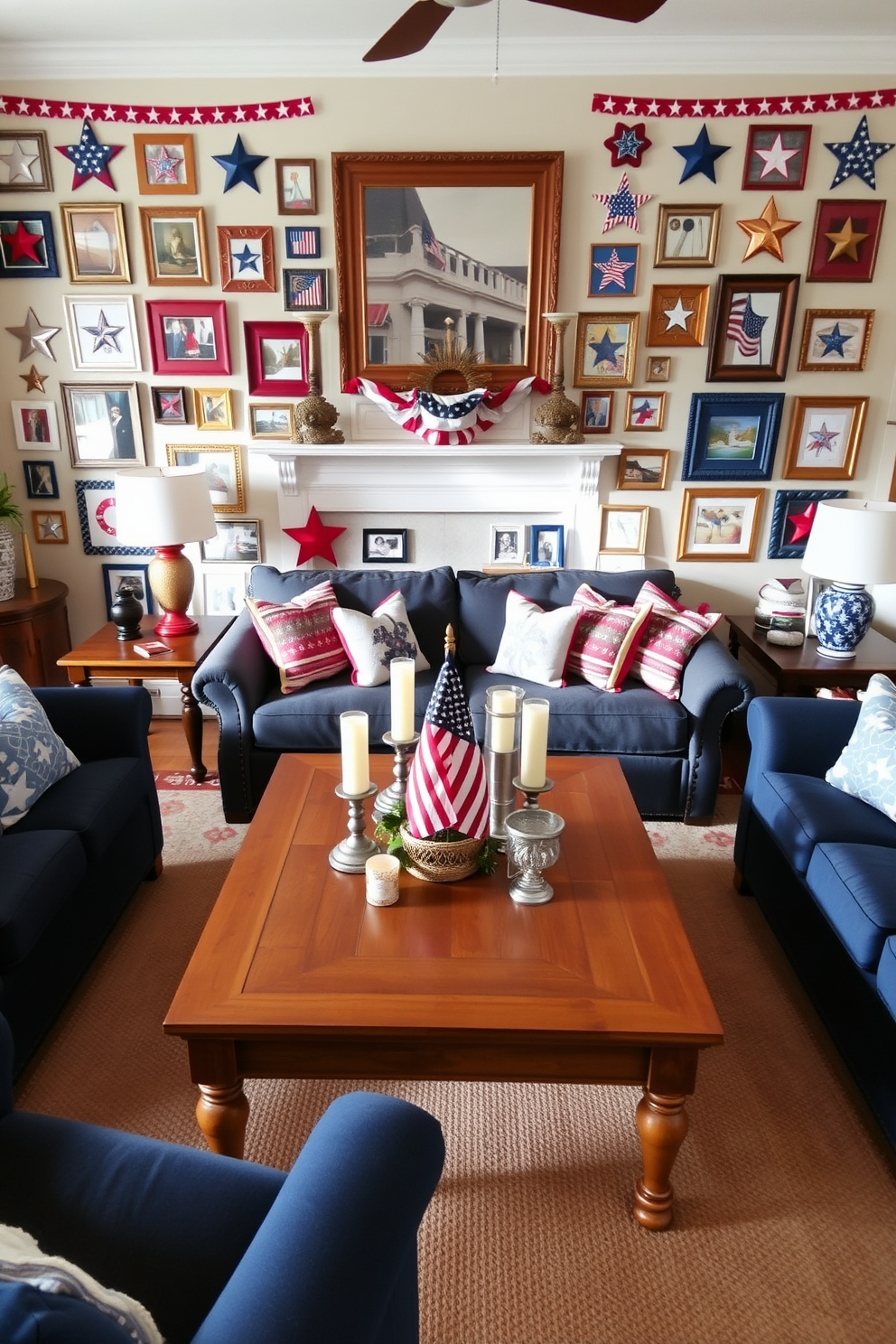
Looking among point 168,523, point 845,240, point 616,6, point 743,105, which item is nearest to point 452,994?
point 616,6

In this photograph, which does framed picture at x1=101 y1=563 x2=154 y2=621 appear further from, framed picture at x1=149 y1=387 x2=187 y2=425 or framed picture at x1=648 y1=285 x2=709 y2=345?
framed picture at x1=648 y1=285 x2=709 y2=345

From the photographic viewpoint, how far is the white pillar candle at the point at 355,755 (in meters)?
2.06

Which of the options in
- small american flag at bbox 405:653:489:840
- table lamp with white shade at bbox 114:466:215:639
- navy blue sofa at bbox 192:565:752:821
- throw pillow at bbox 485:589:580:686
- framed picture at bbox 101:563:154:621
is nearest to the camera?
small american flag at bbox 405:653:489:840

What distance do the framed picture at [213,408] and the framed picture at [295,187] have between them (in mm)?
808

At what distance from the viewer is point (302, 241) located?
148 inches

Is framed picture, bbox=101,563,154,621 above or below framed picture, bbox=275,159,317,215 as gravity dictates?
below

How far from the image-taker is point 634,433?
4000 millimetres

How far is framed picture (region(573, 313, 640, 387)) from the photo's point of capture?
384 centimetres

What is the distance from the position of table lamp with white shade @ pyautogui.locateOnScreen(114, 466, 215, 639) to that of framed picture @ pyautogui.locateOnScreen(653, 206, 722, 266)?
2.19 m

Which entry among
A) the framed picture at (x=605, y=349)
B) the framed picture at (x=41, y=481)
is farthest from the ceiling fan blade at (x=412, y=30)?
the framed picture at (x=41, y=481)

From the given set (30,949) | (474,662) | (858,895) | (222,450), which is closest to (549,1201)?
(858,895)

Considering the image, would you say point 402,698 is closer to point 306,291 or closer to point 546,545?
point 546,545

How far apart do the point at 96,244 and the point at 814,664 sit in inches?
138

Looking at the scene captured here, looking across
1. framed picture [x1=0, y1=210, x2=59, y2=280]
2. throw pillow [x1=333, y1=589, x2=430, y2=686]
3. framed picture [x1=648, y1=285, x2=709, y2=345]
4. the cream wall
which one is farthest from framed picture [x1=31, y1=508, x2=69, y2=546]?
framed picture [x1=648, y1=285, x2=709, y2=345]
